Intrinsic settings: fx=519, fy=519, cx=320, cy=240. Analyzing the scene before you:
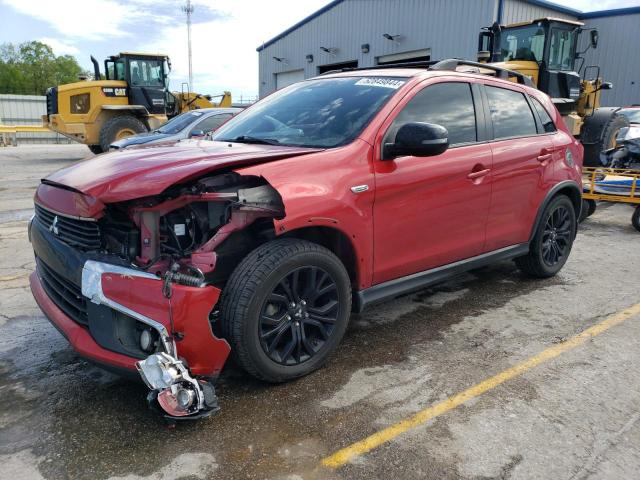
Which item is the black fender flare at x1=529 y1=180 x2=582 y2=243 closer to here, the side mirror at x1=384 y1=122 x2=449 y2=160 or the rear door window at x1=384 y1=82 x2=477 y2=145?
the rear door window at x1=384 y1=82 x2=477 y2=145

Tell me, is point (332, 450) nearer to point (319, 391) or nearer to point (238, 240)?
point (319, 391)

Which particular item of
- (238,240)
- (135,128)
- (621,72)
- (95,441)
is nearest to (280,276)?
(238,240)

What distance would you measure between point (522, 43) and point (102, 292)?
38.8 ft

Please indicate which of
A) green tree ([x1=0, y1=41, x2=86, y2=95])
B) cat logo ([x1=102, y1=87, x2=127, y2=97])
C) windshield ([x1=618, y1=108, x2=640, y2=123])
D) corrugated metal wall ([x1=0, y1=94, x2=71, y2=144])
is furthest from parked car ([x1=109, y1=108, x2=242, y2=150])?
green tree ([x1=0, y1=41, x2=86, y2=95])

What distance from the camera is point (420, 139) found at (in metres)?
3.07

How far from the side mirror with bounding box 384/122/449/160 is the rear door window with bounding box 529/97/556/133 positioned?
1994 mm

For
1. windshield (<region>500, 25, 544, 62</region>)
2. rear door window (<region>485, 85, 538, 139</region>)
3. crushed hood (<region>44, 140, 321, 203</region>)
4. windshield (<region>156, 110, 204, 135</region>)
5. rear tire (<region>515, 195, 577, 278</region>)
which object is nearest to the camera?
crushed hood (<region>44, 140, 321, 203</region>)

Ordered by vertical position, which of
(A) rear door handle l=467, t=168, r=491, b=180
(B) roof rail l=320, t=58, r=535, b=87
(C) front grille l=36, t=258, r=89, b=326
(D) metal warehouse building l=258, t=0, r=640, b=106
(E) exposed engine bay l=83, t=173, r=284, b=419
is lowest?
(C) front grille l=36, t=258, r=89, b=326

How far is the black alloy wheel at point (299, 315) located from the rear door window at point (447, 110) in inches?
45.5

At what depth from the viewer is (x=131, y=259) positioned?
2703 millimetres

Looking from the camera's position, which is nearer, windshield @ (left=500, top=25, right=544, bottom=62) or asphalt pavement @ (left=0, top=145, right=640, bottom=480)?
asphalt pavement @ (left=0, top=145, right=640, bottom=480)

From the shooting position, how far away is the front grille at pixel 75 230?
276 centimetres

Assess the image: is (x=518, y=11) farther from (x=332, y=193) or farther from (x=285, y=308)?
(x=285, y=308)

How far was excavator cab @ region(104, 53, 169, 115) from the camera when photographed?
1612 cm
